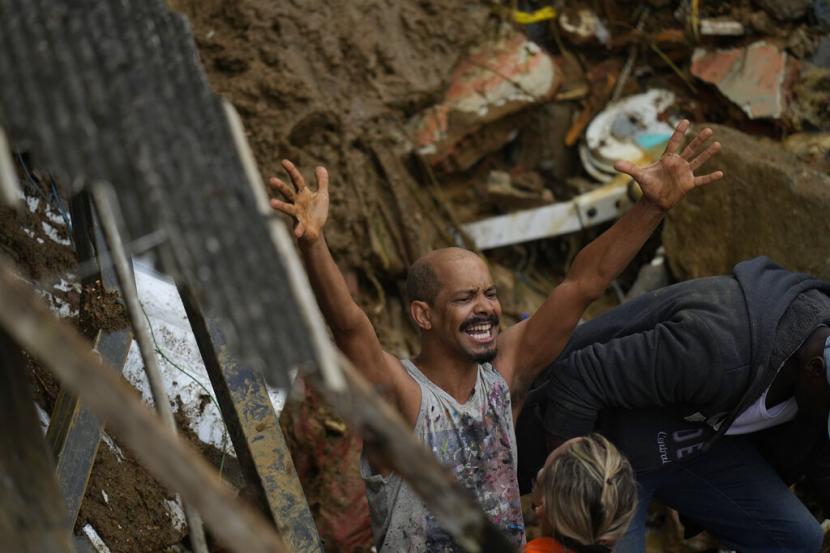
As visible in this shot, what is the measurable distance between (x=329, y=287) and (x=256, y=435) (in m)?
0.57

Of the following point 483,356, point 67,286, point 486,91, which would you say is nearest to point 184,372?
point 67,286

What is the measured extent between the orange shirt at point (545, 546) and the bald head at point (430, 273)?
1002 millimetres

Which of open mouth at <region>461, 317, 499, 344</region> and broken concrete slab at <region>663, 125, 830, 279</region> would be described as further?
broken concrete slab at <region>663, 125, 830, 279</region>

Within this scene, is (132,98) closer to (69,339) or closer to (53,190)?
(69,339)

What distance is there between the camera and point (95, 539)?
4000 mm

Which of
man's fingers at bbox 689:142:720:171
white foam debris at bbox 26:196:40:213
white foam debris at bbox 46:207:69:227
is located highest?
white foam debris at bbox 26:196:40:213

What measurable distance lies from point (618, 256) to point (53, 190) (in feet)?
7.47

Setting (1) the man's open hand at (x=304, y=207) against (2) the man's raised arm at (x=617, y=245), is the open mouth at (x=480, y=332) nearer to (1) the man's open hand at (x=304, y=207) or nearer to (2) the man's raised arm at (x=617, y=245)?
(2) the man's raised arm at (x=617, y=245)

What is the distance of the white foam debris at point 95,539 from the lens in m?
3.98

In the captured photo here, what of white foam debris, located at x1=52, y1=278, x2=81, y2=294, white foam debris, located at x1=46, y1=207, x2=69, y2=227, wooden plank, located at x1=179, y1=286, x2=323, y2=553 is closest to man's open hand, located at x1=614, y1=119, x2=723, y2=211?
wooden plank, located at x1=179, y1=286, x2=323, y2=553

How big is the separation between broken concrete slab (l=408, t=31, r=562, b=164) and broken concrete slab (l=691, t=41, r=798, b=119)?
1021mm

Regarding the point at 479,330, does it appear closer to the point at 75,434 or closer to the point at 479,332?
the point at 479,332

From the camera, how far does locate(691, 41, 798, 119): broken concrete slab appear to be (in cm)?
651

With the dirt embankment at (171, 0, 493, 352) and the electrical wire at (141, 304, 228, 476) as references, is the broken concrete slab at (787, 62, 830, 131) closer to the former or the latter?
the dirt embankment at (171, 0, 493, 352)
